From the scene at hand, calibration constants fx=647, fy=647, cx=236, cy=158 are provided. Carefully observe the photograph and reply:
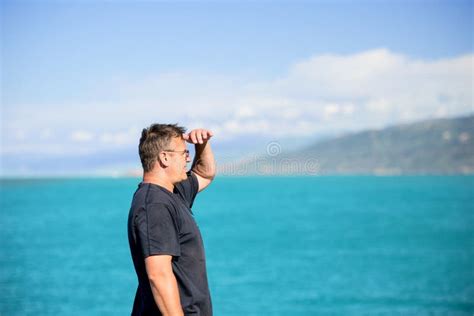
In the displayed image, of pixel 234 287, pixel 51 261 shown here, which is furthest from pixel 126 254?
pixel 234 287

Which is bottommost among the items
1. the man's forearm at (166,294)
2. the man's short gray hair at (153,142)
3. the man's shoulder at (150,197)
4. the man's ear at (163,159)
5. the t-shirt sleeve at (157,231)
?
the man's forearm at (166,294)

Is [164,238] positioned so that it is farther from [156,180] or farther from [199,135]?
[199,135]

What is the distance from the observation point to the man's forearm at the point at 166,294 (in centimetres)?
335

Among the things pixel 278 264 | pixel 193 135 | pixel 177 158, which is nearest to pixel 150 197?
pixel 177 158

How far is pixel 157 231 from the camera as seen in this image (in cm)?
338

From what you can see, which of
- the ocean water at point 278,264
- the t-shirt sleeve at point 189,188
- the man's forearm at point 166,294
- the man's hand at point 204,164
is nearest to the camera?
the man's forearm at point 166,294

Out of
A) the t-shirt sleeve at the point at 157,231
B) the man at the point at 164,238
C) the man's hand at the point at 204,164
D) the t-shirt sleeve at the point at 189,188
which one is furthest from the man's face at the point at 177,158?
the man's hand at the point at 204,164

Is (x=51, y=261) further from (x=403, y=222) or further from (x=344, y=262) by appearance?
(x=403, y=222)

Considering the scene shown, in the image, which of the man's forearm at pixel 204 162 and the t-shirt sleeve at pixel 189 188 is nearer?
the t-shirt sleeve at pixel 189 188

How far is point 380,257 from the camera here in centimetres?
4241

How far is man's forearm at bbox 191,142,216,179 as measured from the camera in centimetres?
464

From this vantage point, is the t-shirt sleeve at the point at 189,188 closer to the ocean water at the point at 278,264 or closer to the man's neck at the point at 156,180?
the man's neck at the point at 156,180

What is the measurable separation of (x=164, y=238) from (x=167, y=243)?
3 cm

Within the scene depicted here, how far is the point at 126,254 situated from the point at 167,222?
42.9 m
